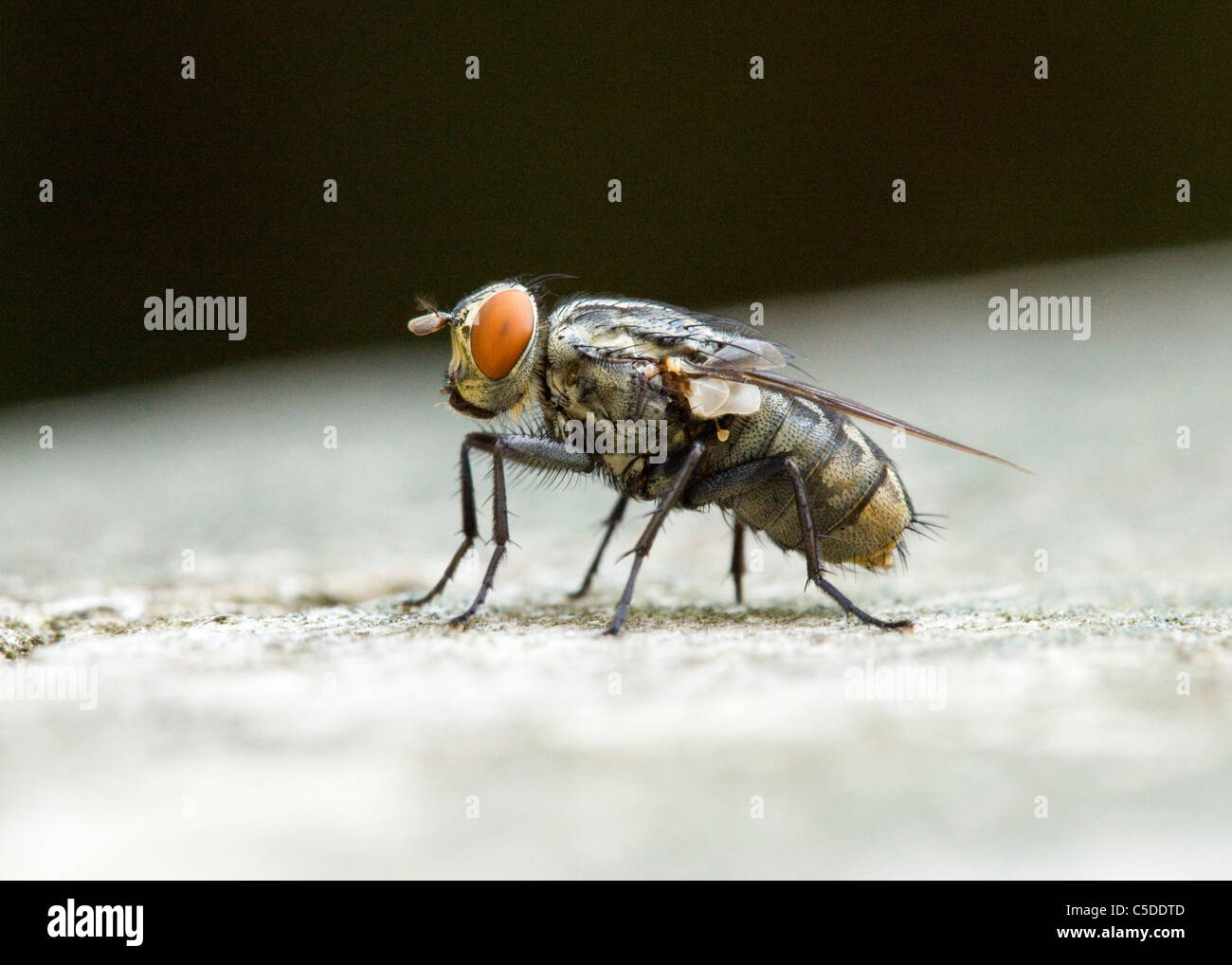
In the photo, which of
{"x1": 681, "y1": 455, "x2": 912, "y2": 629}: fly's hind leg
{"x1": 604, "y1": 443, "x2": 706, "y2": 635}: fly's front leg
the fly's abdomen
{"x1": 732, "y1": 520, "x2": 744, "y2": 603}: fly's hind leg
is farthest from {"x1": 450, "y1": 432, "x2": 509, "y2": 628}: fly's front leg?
{"x1": 732, "y1": 520, "x2": 744, "y2": 603}: fly's hind leg

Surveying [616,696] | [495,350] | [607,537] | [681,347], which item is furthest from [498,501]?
[616,696]

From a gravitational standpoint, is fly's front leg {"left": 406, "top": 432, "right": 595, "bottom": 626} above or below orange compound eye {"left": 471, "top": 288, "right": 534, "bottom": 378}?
below

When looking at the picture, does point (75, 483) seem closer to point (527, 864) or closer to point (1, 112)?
point (1, 112)

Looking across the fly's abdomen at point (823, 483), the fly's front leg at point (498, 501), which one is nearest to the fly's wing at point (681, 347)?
the fly's abdomen at point (823, 483)

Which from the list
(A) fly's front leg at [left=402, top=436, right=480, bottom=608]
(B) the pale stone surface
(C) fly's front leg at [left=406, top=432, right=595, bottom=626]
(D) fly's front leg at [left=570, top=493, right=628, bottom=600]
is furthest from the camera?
(D) fly's front leg at [left=570, top=493, right=628, bottom=600]

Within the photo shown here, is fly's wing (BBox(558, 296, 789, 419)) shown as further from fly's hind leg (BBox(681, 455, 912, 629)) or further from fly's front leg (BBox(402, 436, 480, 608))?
fly's front leg (BBox(402, 436, 480, 608))

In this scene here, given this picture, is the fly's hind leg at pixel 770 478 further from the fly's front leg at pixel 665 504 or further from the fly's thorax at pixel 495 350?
the fly's thorax at pixel 495 350

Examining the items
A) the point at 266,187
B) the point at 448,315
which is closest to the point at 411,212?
the point at 266,187
